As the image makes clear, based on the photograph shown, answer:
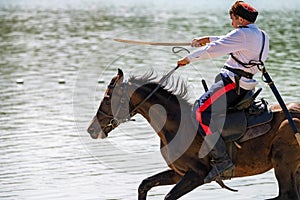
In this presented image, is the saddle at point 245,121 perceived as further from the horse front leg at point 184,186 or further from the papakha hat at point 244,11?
the papakha hat at point 244,11

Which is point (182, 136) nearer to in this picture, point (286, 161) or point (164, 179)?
point (164, 179)

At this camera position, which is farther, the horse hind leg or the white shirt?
the horse hind leg

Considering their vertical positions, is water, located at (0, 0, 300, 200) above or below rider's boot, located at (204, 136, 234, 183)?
below

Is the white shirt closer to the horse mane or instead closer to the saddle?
the saddle

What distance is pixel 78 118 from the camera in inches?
652

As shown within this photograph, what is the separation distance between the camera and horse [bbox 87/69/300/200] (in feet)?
31.8

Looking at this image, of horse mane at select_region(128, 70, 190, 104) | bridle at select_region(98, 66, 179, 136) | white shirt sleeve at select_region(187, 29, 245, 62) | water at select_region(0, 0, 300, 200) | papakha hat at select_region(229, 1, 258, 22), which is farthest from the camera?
water at select_region(0, 0, 300, 200)

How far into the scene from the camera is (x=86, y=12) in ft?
206

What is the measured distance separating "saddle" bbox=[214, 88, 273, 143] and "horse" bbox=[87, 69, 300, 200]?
86 mm

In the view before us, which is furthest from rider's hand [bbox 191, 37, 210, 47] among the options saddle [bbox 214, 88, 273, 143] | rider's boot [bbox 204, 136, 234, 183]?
rider's boot [bbox 204, 136, 234, 183]

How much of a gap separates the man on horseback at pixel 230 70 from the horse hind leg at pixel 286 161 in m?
0.58

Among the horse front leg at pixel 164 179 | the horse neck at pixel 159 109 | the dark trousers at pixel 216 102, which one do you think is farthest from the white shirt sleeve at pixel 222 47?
the horse front leg at pixel 164 179

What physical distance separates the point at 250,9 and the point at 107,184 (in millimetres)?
4584

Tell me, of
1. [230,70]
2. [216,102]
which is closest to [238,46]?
[230,70]
